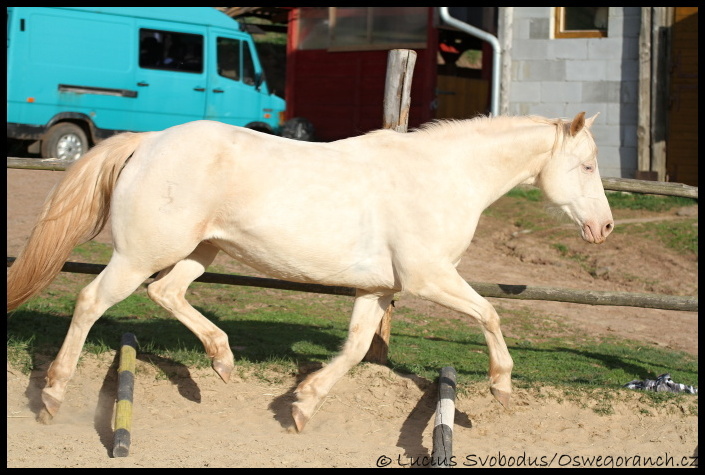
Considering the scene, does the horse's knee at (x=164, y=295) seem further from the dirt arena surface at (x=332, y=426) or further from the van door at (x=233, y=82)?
the van door at (x=233, y=82)

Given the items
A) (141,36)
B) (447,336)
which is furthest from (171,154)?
(141,36)

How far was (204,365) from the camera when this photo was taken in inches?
224

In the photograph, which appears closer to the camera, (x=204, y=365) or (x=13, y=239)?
(x=204, y=365)

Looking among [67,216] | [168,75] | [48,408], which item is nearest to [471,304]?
[67,216]

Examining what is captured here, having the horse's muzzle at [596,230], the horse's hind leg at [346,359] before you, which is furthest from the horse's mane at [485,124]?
the horse's hind leg at [346,359]

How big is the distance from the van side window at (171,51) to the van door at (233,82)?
24 cm

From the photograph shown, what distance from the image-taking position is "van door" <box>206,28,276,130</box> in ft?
48.1

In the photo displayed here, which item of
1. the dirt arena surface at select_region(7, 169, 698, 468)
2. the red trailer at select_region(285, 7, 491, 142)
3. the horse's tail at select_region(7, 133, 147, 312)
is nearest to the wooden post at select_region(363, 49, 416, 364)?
the dirt arena surface at select_region(7, 169, 698, 468)

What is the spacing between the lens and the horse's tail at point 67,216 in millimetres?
4895

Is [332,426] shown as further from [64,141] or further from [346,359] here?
[64,141]

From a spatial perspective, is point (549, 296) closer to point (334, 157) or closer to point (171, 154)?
point (334, 157)

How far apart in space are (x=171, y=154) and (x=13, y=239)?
5.37m

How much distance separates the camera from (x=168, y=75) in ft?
46.4

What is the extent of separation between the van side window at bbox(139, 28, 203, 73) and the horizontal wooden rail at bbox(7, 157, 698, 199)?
7920 millimetres
